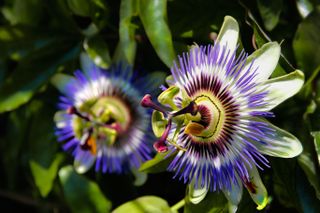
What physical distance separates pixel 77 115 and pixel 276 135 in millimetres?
607

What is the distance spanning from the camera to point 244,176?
4.53 ft

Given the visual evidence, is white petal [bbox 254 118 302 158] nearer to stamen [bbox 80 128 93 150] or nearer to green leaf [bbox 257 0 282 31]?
green leaf [bbox 257 0 282 31]

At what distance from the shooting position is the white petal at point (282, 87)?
1.33 m

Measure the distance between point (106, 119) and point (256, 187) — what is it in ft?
1.90

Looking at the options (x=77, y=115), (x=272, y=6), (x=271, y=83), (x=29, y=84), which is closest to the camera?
(x=271, y=83)

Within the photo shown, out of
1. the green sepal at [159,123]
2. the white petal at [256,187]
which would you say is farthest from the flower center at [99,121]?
the white petal at [256,187]

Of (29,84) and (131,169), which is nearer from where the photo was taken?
(131,169)

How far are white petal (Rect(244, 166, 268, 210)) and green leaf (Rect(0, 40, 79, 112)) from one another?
75 centimetres

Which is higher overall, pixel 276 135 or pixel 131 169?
pixel 276 135

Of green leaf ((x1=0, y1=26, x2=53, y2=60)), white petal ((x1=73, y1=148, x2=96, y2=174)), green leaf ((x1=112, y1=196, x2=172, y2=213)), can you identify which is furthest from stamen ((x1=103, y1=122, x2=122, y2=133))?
green leaf ((x1=0, y1=26, x2=53, y2=60))

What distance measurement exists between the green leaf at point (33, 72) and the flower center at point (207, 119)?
1.82 feet

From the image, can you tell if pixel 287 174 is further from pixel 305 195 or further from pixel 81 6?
pixel 81 6

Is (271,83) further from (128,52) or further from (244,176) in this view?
(128,52)

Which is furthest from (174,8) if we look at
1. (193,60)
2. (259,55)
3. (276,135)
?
(276,135)
